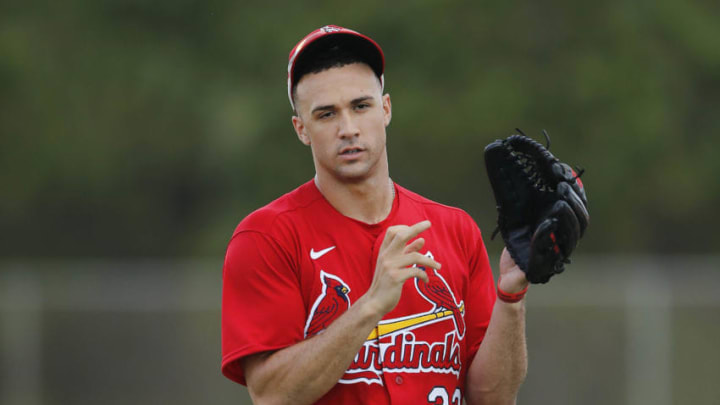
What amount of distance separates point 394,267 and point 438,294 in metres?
0.46

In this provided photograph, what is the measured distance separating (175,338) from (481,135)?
676 cm

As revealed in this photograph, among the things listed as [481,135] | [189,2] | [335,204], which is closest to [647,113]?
[481,135]

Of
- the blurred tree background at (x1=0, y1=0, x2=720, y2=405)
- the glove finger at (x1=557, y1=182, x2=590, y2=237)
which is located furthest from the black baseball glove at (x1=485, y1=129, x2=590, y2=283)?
the blurred tree background at (x1=0, y1=0, x2=720, y2=405)

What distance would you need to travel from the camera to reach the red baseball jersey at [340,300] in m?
3.36

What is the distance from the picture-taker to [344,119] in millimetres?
3482

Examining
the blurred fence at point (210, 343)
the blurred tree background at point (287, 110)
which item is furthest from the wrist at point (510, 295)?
the blurred tree background at point (287, 110)

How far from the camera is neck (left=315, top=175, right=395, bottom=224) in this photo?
3.61 meters

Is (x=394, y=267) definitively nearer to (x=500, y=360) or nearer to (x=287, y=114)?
(x=500, y=360)

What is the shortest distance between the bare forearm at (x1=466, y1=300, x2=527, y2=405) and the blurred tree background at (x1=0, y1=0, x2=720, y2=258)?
11295mm

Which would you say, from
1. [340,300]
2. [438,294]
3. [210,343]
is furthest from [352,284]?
[210,343]

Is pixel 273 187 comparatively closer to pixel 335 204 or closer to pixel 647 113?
pixel 647 113

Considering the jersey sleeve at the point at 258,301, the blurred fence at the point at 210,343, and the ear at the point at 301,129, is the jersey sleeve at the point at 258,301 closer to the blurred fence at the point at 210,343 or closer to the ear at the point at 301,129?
the ear at the point at 301,129

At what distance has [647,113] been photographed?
15.3 metres

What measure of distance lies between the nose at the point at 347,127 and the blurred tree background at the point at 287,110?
37.8 ft
